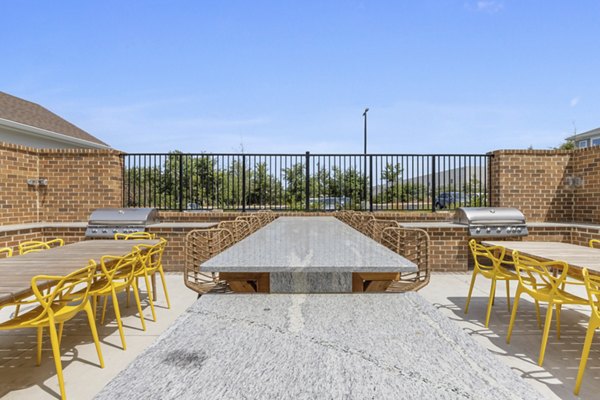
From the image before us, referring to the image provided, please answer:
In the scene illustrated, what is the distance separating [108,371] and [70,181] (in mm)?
6386

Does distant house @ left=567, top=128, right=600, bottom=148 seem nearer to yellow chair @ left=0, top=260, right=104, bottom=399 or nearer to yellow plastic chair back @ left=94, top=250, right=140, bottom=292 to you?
yellow plastic chair back @ left=94, top=250, right=140, bottom=292

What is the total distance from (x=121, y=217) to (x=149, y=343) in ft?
13.1

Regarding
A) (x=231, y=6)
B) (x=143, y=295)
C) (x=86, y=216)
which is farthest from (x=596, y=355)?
(x=86, y=216)

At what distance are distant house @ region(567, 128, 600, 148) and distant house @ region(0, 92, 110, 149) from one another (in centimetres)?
2774

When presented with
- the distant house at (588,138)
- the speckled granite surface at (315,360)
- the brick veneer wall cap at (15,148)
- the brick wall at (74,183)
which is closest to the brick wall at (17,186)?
the brick veneer wall cap at (15,148)

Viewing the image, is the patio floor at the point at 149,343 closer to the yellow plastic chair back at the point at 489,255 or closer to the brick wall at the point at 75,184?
the yellow plastic chair back at the point at 489,255

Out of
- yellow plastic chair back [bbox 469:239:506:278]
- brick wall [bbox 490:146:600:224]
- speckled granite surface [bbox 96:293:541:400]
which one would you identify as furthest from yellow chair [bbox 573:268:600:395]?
brick wall [bbox 490:146:600:224]

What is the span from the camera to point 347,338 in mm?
1044

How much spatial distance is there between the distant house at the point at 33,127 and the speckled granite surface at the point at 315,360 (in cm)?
1181

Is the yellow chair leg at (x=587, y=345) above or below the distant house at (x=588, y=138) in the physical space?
below

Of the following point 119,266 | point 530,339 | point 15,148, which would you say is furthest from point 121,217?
point 530,339

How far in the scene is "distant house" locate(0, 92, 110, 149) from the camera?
1051 centimetres

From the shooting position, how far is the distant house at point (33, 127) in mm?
10508

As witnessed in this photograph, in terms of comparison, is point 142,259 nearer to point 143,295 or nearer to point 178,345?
point 143,295
